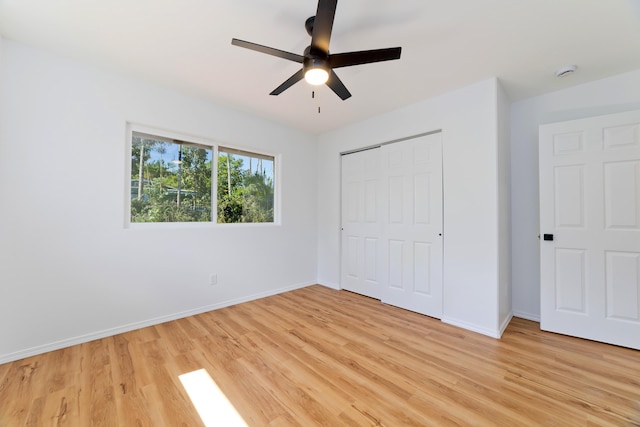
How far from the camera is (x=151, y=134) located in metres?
2.76

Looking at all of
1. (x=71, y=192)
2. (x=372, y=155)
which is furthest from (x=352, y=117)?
(x=71, y=192)

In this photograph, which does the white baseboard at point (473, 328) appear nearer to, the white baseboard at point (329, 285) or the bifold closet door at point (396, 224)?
the bifold closet door at point (396, 224)

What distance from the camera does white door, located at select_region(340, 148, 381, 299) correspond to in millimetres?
3572

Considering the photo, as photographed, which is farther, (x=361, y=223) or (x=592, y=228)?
(x=361, y=223)

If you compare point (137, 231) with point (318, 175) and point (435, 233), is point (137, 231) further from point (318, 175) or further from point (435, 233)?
point (435, 233)

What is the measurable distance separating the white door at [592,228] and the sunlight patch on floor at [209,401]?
9.85 feet

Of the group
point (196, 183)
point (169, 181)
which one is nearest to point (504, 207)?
point (196, 183)

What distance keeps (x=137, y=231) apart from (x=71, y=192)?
24.1 inches

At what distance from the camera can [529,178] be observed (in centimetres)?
288

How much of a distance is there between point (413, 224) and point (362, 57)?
81.0 inches

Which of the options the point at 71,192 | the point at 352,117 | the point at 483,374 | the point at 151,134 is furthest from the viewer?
the point at 352,117

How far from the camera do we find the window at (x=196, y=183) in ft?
8.95

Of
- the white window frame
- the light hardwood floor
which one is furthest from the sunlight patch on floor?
the white window frame

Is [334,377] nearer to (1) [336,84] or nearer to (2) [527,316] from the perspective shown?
(1) [336,84]
